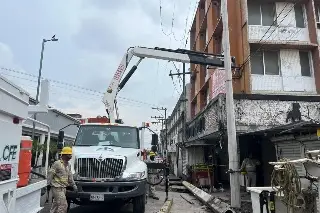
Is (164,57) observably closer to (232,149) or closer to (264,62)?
(232,149)

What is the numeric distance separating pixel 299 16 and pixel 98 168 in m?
15.3

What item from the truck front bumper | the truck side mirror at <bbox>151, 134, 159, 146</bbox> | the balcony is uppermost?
the balcony

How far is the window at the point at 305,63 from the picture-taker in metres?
16.9

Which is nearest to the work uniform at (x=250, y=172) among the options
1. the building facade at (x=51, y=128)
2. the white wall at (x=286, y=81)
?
the white wall at (x=286, y=81)

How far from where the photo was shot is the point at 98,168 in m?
7.87

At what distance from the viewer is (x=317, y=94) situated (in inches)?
640

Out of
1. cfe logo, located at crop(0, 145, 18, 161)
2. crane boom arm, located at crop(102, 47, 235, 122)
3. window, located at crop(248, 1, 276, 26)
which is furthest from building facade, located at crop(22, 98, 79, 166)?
window, located at crop(248, 1, 276, 26)

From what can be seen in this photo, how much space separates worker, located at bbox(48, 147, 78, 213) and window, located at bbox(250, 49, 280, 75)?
12518 mm

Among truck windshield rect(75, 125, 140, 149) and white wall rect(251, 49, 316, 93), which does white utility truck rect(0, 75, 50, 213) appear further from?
white wall rect(251, 49, 316, 93)

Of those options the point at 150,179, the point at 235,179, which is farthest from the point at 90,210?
the point at 235,179

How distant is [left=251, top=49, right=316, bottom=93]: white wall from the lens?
16391mm

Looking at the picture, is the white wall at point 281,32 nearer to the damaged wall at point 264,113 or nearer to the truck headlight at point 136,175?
the damaged wall at point 264,113

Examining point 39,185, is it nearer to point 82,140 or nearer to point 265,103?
point 82,140

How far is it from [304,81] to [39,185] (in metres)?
15.4
